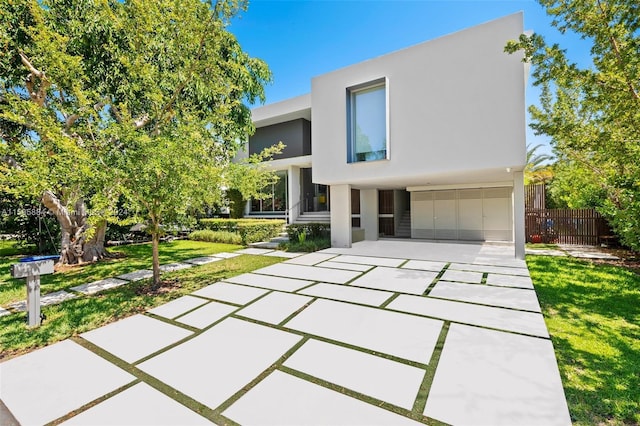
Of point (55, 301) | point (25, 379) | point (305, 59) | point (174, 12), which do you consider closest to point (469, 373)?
point (25, 379)

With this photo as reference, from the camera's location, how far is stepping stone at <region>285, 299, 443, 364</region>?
134 inches

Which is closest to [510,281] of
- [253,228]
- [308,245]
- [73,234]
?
[308,245]

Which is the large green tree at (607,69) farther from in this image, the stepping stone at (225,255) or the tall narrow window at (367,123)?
the stepping stone at (225,255)

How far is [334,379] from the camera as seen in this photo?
9.15ft

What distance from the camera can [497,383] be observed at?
2.70m

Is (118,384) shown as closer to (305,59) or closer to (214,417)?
(214,417)

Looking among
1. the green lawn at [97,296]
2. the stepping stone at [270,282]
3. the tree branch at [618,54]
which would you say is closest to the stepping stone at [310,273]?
the stepping stone at [270,282]

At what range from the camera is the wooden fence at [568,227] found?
1140 cm

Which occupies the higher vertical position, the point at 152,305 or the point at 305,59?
the point at 305,59

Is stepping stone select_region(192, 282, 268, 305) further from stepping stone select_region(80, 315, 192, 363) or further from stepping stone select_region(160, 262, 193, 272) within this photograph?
stepping stone select_region(160, 262, 193, 272)

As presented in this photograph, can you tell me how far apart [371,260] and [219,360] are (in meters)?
6.49

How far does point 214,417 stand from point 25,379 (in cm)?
234

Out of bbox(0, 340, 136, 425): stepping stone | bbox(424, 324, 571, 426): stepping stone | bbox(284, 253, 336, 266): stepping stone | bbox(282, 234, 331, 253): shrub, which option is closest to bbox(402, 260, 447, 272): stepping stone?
bbox(284, 253, 336, 266): stepping stone

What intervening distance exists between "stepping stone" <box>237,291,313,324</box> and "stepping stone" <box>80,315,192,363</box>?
1.03m
